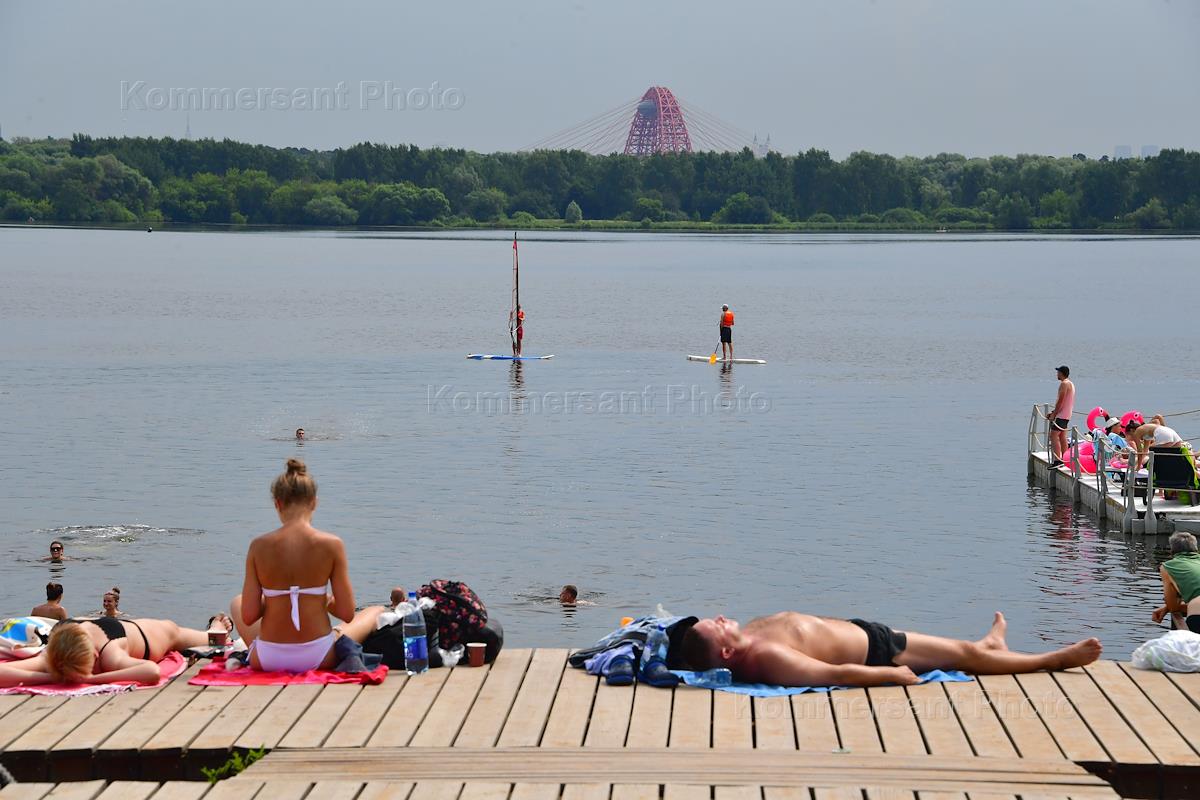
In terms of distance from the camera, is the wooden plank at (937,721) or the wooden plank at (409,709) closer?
the wooden plank at (937,721)

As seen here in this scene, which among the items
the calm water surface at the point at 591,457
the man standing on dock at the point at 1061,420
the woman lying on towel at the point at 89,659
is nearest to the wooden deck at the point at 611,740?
the woman lying on towel at the point at 89,659

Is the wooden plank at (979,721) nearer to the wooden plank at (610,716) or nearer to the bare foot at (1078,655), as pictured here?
the bare foot at (1078,655)

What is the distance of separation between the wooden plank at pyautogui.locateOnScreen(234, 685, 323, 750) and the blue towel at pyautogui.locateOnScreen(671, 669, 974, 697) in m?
2.50

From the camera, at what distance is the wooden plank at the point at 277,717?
956 centimetres

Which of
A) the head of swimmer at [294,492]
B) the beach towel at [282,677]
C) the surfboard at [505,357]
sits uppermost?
the head of swimmer at [294,492]

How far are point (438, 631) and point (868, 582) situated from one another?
12098mm

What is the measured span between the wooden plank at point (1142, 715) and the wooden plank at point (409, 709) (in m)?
4.48

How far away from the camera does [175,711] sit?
33.4ft

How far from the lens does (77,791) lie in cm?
891

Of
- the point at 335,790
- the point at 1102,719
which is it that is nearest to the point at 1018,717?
the point at 1102,719

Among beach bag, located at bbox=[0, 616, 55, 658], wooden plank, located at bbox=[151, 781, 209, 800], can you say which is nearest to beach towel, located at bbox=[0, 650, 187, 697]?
beach bag, located at bbox=[0, 616, 55, 658]

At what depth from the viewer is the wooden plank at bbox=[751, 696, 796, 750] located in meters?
9.56

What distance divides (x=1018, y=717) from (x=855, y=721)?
105 centimetres

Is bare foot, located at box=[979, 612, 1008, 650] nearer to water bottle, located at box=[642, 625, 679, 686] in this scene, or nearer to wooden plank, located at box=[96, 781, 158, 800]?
water bottle, located at box=[642, 625, 679, 686]
